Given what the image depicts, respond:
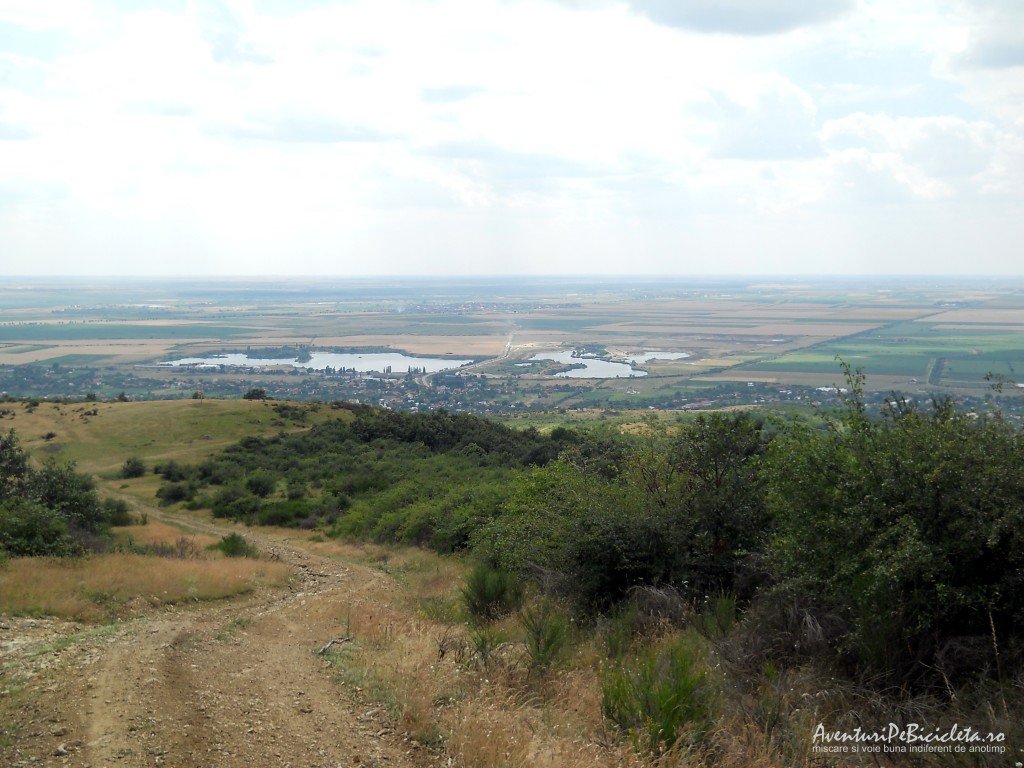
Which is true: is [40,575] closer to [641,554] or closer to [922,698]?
[641,554]

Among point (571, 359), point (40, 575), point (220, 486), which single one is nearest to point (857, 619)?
point (40, 575)

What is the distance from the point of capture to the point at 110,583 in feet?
35.9

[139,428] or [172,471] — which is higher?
[139,428]

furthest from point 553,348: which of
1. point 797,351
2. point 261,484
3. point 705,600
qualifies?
point 705,600

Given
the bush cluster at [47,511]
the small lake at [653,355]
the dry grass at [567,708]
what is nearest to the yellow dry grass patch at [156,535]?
the bush cluster at [47,511]

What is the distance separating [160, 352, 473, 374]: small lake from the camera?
105m

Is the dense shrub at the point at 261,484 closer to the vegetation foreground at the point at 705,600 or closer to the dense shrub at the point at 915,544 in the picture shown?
the vegetation foreground at the point at 705,600

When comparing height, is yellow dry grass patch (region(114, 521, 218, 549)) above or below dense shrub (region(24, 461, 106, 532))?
below

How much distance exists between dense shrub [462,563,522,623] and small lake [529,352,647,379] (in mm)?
79884

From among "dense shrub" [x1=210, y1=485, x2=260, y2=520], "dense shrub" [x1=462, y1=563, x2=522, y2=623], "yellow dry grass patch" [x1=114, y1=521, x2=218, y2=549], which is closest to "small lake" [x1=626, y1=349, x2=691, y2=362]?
"dense shrub" [x1=210, y1=485, x2=260, y2=520]

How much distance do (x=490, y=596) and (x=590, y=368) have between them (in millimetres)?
90847

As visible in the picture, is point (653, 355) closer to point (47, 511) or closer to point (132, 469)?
point (132, 469)

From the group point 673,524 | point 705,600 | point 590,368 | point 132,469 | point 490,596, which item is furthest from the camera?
point 590,368

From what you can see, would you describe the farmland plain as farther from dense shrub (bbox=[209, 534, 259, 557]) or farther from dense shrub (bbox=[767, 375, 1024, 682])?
dense shrub (bbox=[209, 534, 259, 557])
